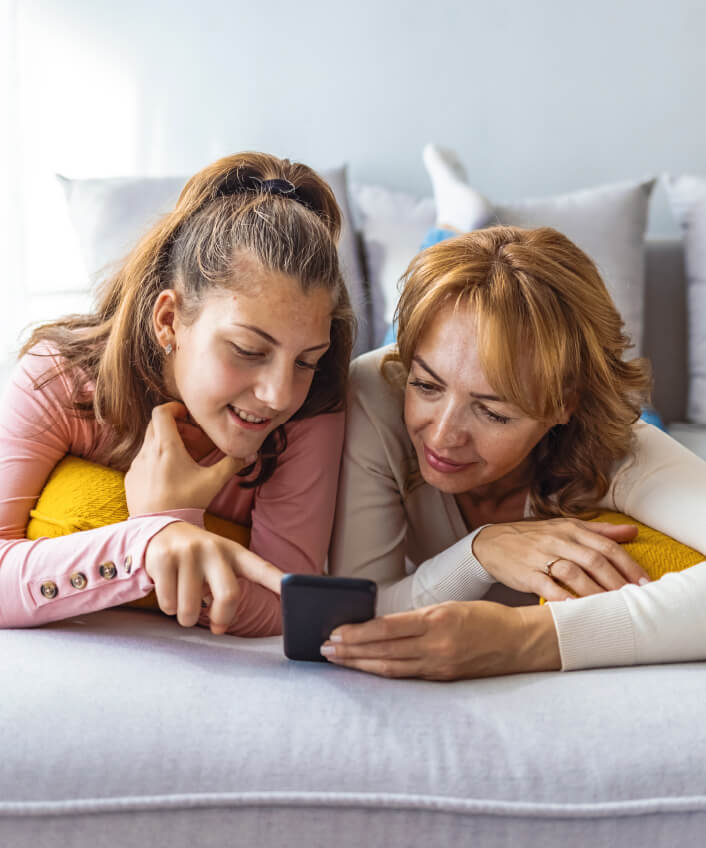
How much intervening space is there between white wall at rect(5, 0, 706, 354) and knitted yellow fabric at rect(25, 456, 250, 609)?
172 centimetres

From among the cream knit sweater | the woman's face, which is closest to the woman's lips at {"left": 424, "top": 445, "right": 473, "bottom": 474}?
the woman's face

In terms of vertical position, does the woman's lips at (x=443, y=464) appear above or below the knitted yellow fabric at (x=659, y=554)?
above

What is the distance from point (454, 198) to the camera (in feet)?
7.21

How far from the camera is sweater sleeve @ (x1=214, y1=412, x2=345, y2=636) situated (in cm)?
131

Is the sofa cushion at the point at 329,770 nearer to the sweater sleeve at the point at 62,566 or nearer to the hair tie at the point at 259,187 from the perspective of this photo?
the sweater sleeve at the point at 62,566

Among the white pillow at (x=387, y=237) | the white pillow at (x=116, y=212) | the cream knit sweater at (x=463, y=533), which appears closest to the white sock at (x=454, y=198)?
the white pillow at (x=387, y=237)

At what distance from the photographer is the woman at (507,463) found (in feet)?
3.53

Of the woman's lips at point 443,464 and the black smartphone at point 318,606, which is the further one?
the woman's lips at point 443,464

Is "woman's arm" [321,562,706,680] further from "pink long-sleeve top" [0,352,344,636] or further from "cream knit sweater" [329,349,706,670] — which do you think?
"pink long-sleeve top" [0,352,344,636]

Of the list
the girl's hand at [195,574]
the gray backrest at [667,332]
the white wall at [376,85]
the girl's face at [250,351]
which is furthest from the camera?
the white wall at [376,85]

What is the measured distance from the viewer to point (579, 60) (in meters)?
2.64

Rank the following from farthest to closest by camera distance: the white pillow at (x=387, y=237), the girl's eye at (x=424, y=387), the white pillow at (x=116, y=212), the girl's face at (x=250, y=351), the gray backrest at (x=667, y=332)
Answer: the gray backrest at (x=667, y=332)
the white pillow at (x=387, y=237)
the white pillow at (x=116, y=212)
the girl's eye at (x=424, y=387)
the girl's face at (x=250, y=351)

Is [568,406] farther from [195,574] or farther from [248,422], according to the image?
[195,574]

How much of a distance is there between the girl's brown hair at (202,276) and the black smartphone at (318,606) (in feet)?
1.25
